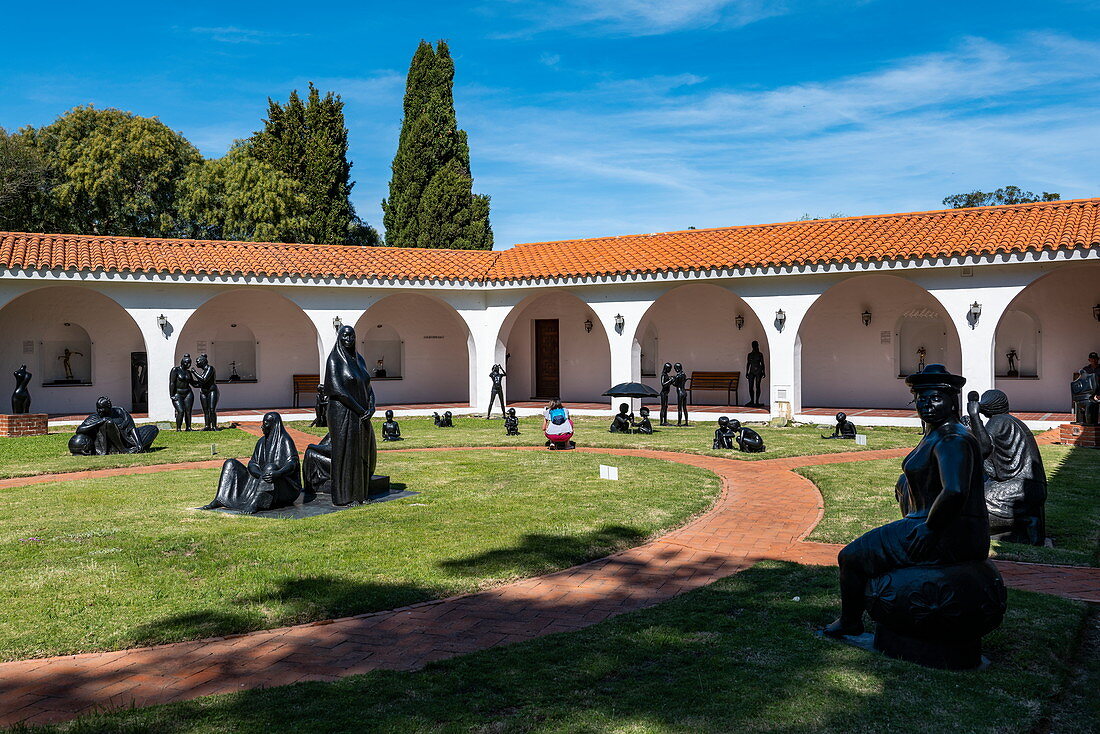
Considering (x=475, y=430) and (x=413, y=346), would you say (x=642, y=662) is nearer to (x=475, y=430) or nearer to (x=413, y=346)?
(x=475, y=430)

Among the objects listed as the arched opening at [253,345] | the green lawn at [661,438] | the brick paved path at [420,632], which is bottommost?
the brick paved path at [420,632]

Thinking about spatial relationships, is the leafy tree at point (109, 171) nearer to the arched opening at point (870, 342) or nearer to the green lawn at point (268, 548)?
the green lawn at point (268, 548)

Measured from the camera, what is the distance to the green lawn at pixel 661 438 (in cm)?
1533

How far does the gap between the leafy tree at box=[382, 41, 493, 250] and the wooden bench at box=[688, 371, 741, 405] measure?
1502 centimetres

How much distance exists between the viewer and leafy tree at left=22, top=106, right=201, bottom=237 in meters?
33.8

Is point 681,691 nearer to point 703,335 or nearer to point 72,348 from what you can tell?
point 703,335

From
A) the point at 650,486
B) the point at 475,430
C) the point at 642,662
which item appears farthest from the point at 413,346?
the point at 642,662

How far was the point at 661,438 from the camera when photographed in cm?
1734

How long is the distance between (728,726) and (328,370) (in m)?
6.98

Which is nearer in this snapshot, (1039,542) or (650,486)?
(1039,542)

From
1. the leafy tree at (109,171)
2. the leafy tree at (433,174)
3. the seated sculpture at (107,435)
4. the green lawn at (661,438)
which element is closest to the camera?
the seated sculpture at (107,435)

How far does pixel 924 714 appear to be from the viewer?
412 centimetres

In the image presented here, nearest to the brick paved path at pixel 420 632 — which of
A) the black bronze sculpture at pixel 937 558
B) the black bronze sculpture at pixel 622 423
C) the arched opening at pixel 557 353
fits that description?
the black bronze sculpture at pixel 937 558

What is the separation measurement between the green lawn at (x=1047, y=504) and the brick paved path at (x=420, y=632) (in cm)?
41
